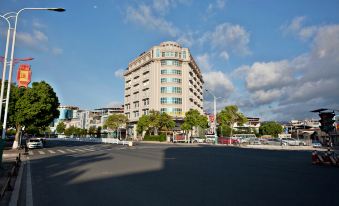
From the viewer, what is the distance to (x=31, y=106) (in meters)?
32.2

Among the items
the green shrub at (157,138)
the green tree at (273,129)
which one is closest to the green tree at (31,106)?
the green shrub at (157,138)

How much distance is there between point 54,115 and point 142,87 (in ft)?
171

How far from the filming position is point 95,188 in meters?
9.14

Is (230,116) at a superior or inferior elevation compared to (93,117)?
inferior

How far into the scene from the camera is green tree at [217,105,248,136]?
80500 millimetres

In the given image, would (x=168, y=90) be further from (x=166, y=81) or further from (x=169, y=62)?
(x=169, y=62)

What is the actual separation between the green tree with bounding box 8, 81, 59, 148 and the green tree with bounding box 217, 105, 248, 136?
5448 centimetres

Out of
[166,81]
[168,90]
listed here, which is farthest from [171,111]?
[166,81]

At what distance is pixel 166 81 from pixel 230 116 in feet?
69.5

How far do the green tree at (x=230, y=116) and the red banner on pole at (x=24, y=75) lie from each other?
6493 centimetres

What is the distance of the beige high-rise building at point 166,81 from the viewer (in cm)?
8019

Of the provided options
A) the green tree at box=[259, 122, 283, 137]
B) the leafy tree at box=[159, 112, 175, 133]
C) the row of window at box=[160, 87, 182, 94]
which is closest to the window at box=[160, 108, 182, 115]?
the row of window at box=[160, 87, 182, 94]

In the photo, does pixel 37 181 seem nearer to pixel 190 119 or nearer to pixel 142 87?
pixel 190 119

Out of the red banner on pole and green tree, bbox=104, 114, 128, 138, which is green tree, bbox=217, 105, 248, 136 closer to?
green tree, bbox=104, 114, 128, 138
